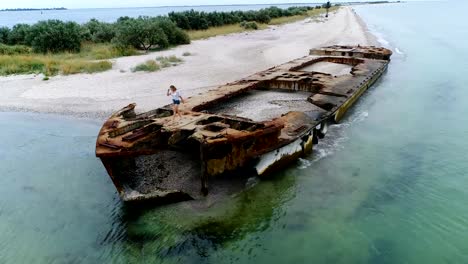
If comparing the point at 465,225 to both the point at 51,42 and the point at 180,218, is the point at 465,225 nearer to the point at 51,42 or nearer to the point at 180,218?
the point at 180,218

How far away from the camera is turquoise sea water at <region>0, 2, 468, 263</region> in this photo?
6684mm

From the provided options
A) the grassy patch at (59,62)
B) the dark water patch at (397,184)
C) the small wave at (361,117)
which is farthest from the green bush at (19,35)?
the dark water patch at (397,184)

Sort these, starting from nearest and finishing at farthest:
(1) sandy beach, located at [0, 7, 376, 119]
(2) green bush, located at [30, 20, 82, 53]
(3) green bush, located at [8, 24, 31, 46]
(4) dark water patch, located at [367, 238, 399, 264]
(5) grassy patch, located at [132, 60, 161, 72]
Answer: (4) dark water patch, located at [367, 238, 399, 264] < (1) sandy beach, located at [0, 7, 376, 119] < (5) grassy patch, located at [132, 60, 161, 72] < (2) green bush, located at [30, 20, 82, 53] < (3) green bush, located at [8, 24, 31, 46]

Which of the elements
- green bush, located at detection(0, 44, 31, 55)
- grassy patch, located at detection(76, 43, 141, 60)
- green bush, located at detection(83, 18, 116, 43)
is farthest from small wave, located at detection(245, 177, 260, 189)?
green bush, located at detection(83, 18, 116, 43)

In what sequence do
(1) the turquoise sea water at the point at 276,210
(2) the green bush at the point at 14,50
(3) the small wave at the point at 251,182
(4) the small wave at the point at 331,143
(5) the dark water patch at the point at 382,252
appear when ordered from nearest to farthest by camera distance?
(5) the dark water patch at the point at 382,252, (1) the turquoise sea water at the point at 276,210, (3) the small wave at the point at 251,182, (4) the small wave at the point at 331,143, (2) the green bush at the point at 14,50

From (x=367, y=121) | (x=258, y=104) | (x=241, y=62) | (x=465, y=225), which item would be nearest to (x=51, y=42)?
(x=241, y=62)

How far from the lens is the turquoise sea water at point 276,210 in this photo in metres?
6.68

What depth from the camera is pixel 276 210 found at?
7.79 m

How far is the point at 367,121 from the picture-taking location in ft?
43.3

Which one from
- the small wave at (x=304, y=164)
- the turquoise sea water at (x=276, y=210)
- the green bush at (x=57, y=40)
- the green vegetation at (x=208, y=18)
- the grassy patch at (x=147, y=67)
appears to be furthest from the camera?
the green vegetation at (x=208, y=18)

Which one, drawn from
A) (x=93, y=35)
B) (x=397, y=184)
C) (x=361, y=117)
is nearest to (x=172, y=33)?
(x=93, y=35)

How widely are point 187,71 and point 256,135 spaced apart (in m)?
12.4

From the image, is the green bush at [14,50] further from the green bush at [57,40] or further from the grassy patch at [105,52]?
the grassy patch at [105,52]

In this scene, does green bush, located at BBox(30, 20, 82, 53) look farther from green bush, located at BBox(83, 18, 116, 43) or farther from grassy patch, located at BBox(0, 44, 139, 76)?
green bush, located at BBox(83, 18, 116, 43)
